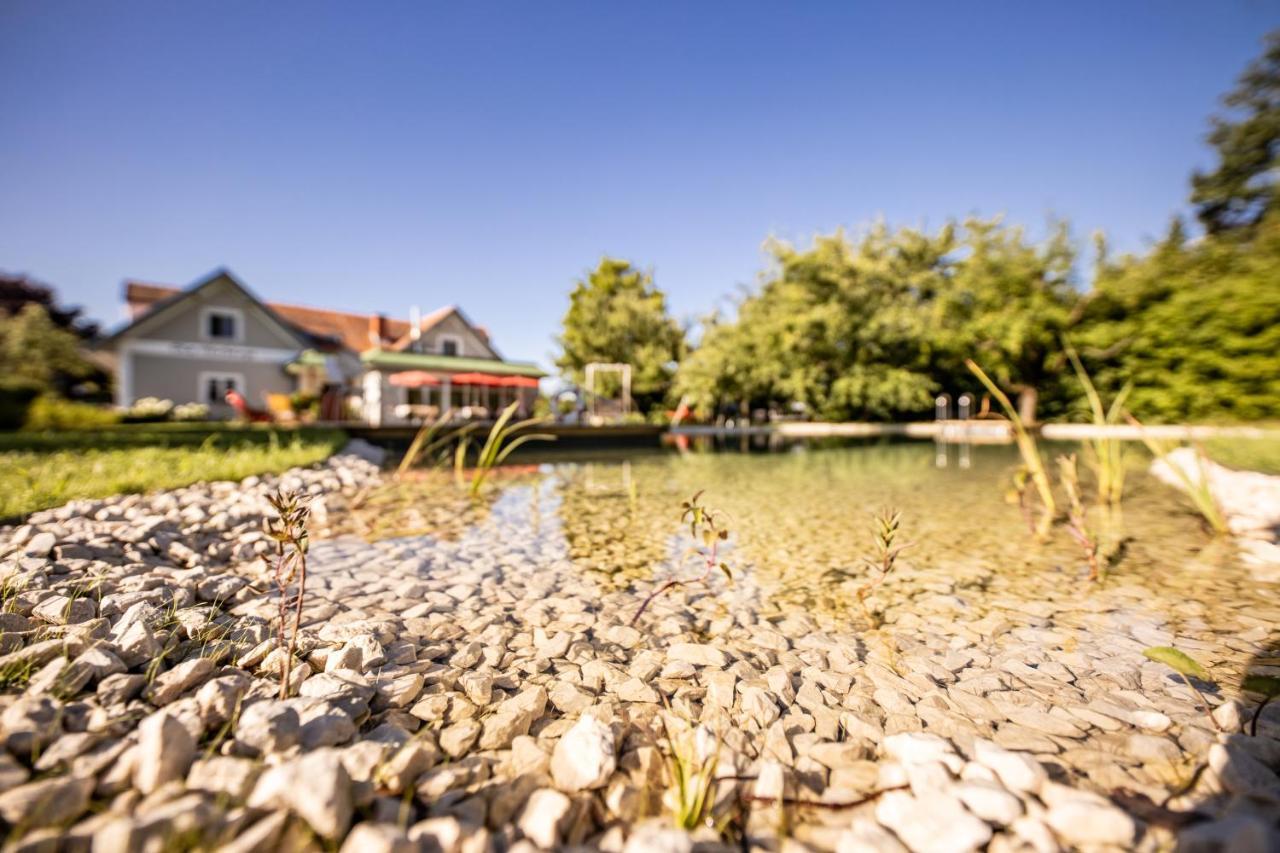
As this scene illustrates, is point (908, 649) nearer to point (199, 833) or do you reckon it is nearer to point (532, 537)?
point (199, 833)

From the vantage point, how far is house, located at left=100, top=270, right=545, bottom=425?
52.1 ft

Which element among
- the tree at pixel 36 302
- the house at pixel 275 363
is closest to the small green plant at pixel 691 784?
the house at pixel 275 363

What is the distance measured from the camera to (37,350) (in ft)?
65.1

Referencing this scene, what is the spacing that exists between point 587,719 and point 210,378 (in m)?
20.7

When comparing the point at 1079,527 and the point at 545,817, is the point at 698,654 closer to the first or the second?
the point at 545,817

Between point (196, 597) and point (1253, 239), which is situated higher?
point (1253, 239)

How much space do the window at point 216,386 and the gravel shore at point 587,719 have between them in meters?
17.5

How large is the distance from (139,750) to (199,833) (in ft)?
1.00

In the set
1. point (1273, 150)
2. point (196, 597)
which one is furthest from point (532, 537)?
point (1273, 150)

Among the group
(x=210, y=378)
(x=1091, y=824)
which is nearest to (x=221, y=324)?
(x=210, y=378)

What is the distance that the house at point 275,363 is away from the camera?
1587 centimetres

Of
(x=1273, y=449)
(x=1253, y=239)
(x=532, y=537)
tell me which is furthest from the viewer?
(x=1253, y=239)

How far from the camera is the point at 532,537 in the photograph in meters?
4.27

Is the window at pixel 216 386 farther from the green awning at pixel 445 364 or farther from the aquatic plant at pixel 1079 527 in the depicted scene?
the aquatic plant at pixel 1079 527
